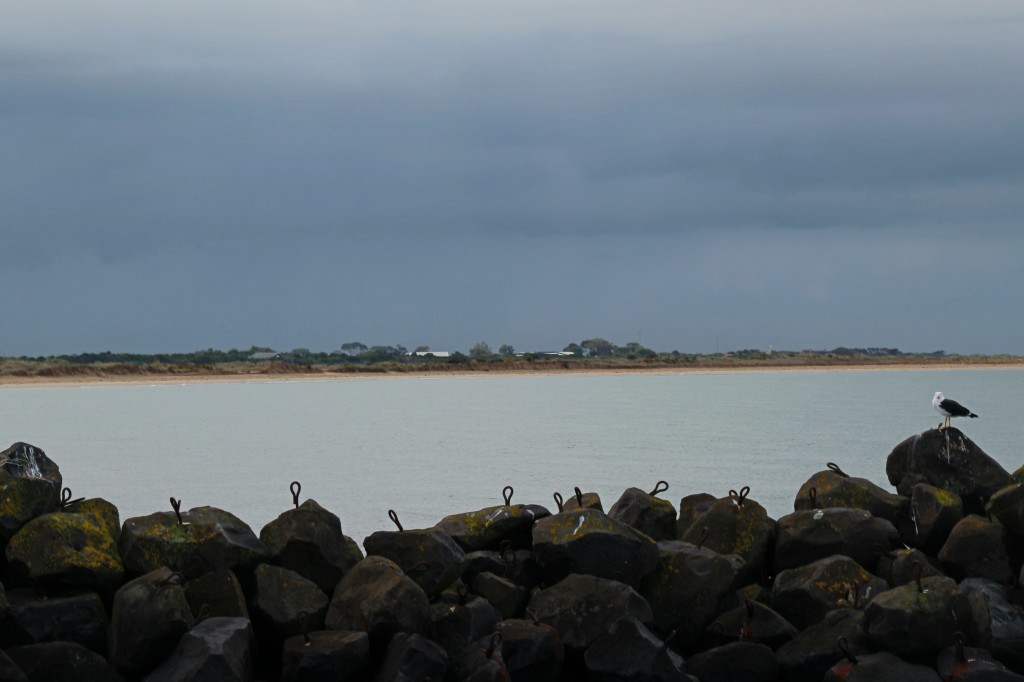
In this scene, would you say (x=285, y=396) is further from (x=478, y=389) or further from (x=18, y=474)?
(x=18, y=474)

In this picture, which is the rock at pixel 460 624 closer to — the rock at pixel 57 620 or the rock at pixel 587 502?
the rock at pixel 587 502

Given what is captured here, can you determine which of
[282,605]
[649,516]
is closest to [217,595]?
[282,605]

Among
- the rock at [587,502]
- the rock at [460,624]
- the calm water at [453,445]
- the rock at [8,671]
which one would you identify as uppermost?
the rock at [587,502]

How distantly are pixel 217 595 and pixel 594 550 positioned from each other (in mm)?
2546

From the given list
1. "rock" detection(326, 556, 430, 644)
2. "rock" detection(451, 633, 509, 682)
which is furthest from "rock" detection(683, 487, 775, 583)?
"rock" detection(326, 556, 430, 644)

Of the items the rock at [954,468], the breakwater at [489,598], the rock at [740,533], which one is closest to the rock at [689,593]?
the breakwater at [489,598]

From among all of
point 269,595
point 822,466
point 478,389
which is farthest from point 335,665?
point 478,389

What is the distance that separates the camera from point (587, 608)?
318 inches

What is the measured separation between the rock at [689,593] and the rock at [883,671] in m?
1.04

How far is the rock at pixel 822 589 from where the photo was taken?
8.55 metres

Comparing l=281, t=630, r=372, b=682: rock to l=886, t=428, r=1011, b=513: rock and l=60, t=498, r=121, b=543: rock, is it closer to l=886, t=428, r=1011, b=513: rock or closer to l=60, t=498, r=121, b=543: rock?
l=60, t=498, r=121, b=543: rock

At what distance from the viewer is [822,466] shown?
28938mm

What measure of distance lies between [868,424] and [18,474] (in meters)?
42.2

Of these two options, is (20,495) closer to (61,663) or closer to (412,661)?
(61,663)
